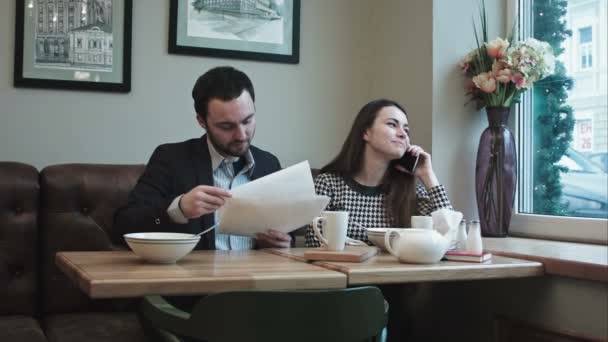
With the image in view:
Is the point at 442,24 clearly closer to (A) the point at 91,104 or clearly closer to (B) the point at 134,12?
(B) the point at 134,12

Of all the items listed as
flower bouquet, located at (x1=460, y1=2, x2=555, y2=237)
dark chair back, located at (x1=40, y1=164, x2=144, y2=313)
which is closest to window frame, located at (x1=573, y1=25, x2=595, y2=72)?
flower bouquet, located at (x1=460, y1=2, x2=555, y2=237)

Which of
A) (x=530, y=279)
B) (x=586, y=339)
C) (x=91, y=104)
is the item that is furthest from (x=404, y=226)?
(x=91, y=104)

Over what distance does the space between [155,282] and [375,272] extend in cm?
48

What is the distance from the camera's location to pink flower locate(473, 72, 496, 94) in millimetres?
2381

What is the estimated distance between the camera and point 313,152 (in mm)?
2941

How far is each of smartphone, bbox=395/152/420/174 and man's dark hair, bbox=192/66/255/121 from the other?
562 millimetres

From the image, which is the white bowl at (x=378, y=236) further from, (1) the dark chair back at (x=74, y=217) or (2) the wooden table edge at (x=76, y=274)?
(1) the dark chair back at (x=74, y=217)

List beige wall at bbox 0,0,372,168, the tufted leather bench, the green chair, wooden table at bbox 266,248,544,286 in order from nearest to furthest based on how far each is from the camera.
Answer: the green chair, wooden table at bbox 266,248,544,286, the tufted leather bench, beige wall at bbox 0,0,372,168

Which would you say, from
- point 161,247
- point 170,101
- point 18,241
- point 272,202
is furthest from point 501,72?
point 18,241

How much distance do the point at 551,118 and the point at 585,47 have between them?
11.4 inches

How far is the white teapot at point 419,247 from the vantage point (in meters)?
1.53

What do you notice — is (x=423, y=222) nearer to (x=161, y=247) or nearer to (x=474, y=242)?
(x=474, y=242)

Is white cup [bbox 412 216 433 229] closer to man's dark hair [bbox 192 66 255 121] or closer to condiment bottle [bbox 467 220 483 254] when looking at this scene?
condiment bottle [bbox 467 220 483 254]

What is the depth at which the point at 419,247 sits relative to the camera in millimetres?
1530
